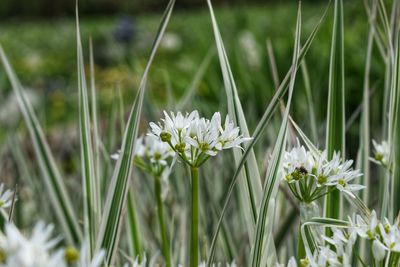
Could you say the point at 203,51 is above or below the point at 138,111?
above

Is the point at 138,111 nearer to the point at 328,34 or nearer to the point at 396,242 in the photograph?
the point at 396,242

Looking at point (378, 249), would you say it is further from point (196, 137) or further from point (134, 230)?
point (134, 230)

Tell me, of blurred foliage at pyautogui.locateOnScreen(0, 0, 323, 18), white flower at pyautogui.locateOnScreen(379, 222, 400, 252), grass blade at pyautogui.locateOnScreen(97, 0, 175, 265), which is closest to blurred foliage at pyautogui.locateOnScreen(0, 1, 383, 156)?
grass blade at pyautogui.locateOnScreen(97, 0, 175, 265)

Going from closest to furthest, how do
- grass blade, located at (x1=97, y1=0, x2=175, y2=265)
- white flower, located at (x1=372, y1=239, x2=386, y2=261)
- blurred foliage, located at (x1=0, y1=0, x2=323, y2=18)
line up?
white flower, located at (x1=372, y1=239, x2=386, y2=261) < grass blade, located at (x1=97, y1=0, x2=175, y2=265) < blurred foliage, located at (x1=0, y1=0, x2=323, y2=18)

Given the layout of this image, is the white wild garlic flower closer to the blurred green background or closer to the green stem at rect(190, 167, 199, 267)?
the green stem at rect(190, 167, 199, 267)

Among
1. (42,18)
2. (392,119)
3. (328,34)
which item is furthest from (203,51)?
(42,18)

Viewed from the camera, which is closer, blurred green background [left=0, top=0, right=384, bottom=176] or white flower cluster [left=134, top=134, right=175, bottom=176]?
white flower cluster [left=134, top=134, right=175, bottom=176]
